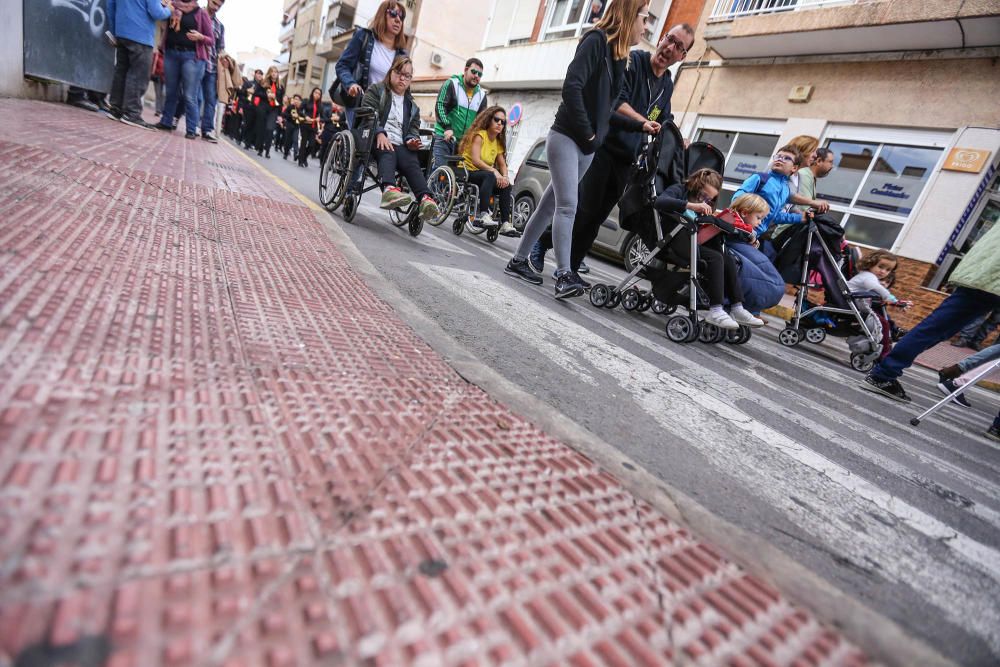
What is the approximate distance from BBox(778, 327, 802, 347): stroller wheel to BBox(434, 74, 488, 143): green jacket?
518cm

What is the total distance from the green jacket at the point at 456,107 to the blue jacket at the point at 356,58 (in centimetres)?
187

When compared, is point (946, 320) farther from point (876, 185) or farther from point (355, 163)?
point (876, 185)

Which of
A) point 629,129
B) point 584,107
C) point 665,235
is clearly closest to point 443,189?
point 629,129

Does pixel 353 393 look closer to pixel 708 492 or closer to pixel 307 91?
pixel 708 492

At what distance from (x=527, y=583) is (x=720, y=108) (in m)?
14.8

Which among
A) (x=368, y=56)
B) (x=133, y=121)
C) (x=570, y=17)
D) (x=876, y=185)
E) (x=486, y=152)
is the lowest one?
(x=133, y=121)

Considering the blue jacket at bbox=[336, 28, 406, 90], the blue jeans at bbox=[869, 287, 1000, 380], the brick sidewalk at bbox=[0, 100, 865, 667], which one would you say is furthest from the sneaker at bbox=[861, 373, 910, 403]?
the blue jacket at bbox=[336, 28, 406, 90]

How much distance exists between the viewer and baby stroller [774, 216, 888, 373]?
5035 mm

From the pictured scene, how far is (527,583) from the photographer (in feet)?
2.64

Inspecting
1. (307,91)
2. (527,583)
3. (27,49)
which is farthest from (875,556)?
(307,91)

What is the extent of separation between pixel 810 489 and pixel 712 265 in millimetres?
2444

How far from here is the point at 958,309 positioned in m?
3.56

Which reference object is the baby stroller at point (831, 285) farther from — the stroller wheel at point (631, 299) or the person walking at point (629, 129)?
the person walking at point (629, 129)

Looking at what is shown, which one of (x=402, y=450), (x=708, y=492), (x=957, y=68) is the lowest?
(x=708, y=492)
